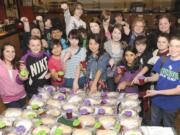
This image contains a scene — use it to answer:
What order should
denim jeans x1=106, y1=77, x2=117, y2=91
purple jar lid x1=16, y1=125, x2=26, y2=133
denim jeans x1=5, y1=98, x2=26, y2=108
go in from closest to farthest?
purple jar lid x1=16, y1=125, x2=26, y2=133 → denim jeans x1=5, y1=98, x2=26, y2=108 → denim jeans x1=106, y1=77, x2=117, y2=91

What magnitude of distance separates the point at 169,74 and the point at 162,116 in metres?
0.48

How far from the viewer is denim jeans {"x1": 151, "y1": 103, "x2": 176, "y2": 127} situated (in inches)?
101

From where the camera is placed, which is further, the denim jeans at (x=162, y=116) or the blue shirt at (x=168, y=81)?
the denim jeans at (x=162, y=116)

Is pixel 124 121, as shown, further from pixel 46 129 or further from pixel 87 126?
pixel 46 129

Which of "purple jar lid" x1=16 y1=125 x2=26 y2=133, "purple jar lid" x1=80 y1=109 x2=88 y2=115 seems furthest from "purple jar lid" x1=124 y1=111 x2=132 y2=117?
→ "purple jar lid" x1=16 y1=125 x2=26 y2=133

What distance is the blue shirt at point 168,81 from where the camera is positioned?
2.36 m

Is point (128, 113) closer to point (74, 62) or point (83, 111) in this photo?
point (83, 111)

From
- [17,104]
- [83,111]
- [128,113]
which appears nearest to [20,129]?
[83,111]

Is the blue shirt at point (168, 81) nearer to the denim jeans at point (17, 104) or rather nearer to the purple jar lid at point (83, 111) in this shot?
the purple jar lid at point (83, 111)

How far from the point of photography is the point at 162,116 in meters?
2.66

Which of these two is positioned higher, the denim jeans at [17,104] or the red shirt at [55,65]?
the red shirt at [55,65]

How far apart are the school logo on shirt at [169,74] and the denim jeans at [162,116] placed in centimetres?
35

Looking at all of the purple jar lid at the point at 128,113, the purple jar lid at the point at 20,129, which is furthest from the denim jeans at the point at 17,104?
the purple jar lid at the point at 128,113

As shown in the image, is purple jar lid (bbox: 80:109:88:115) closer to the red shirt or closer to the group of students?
the group of students
